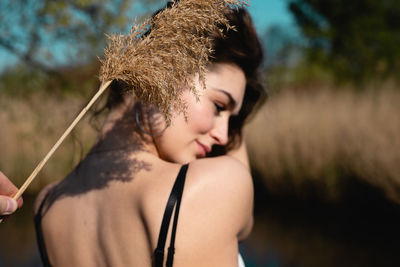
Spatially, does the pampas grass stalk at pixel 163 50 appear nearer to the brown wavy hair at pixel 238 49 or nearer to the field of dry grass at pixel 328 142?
the brown wavy hair at pixel 238 49

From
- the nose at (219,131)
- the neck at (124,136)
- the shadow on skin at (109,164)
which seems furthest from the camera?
the nose at (219,131)

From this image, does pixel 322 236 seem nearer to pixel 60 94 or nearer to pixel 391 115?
pixel 391 115

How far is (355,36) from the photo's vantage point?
12.6 m

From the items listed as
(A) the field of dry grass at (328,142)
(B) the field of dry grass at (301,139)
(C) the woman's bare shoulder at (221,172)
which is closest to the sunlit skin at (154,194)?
(C) the woman's bare shoulder at (221,172)

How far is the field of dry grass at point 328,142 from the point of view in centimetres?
444

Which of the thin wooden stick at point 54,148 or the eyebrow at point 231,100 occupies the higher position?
the thin wooden stick at point 54,148

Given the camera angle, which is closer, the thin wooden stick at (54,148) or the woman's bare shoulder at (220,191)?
the thin wooden stick at (54,148)

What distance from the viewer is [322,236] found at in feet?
16.3

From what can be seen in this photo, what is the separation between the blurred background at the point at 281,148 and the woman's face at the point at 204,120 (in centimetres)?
151

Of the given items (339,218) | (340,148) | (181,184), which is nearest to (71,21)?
(181,184)

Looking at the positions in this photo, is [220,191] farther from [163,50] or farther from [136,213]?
[163,50]

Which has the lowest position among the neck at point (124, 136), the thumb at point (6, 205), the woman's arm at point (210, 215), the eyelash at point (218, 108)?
the woman's arm at point (210, 215)

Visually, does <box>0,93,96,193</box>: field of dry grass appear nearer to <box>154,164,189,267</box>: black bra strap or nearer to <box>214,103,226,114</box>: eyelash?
<box>214,103,226,114</box>: eyelash

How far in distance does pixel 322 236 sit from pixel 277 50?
1534cm
